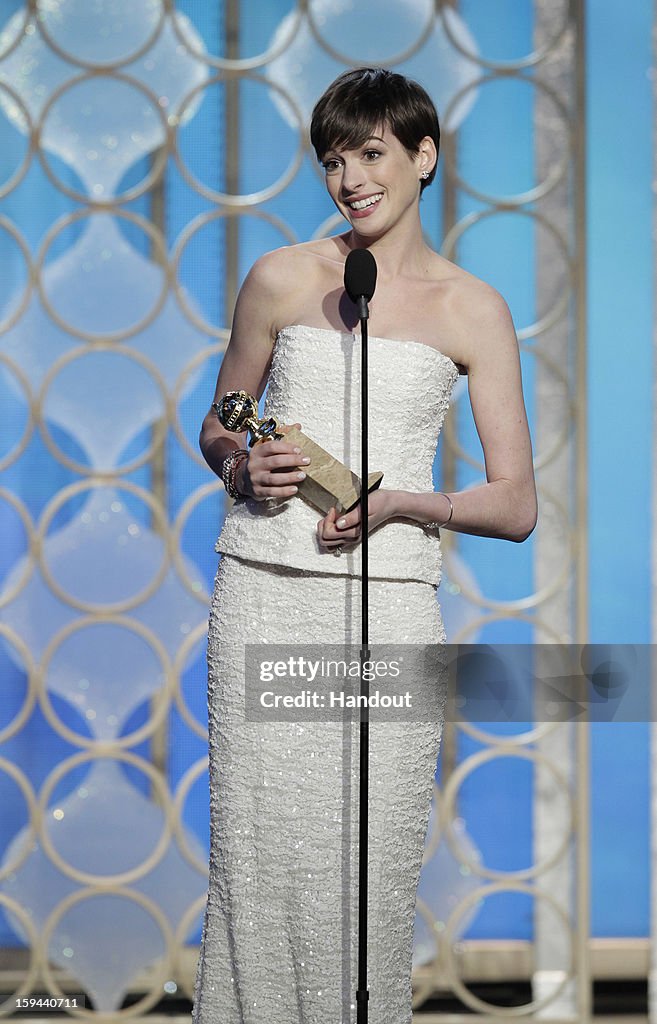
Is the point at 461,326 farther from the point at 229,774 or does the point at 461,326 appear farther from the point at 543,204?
the point at 543,204

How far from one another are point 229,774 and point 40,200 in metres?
1.90

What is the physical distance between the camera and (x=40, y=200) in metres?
3.28

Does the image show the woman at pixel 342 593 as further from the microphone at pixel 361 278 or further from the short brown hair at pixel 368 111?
the microphone at pixel 361 278

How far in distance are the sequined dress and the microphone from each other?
0.19 meters

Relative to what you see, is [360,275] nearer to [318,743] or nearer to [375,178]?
[375,178]

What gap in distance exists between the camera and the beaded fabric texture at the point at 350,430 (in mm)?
1850

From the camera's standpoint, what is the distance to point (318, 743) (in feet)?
6.16

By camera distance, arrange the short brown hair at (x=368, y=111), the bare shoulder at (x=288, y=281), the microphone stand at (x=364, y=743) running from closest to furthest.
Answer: the microphone stand at (x=364, y=743) → the short brown hair at (x=368, y=111) → the bare shoulder at (x=288, y=281)

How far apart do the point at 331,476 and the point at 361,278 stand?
0.27 m

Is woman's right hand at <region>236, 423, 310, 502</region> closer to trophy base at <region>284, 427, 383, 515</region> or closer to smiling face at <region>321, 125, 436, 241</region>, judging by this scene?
trophy base at <region>284, 427, 383, 515</region>

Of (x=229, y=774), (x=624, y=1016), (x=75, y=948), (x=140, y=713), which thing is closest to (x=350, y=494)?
(x=229, y=774)

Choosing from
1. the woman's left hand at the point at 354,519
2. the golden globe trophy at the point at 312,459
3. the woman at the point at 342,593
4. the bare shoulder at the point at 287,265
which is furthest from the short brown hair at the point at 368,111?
the woman's left hand at the point at 354,519

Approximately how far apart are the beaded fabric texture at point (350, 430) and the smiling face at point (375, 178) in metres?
0.17

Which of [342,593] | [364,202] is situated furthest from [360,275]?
[342,593]
